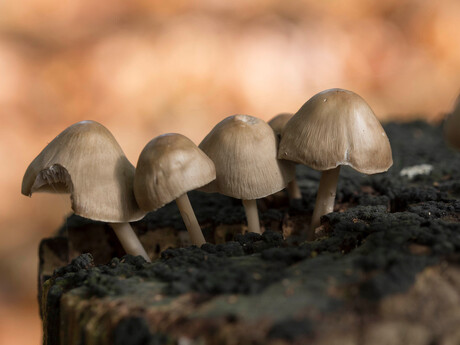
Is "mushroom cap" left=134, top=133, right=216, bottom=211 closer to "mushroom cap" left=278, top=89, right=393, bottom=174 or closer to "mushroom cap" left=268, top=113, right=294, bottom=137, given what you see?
"mushroom cap" left=278, top=89, right=393, bottom=174

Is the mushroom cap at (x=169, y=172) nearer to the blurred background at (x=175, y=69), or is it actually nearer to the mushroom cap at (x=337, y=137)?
the mushroom cap at (x=337, y=137)

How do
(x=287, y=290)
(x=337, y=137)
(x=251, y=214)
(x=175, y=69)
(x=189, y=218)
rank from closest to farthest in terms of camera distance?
(x=287, y=290)
(x=337, y=137)
(x=189, y=218)
(x=251, y=214)
(x=175, y=69)

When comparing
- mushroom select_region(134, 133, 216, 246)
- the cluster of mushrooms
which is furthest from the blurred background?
mushroom select_region(134, 133, 216, 246)

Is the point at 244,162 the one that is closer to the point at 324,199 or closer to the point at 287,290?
the point at 324,199

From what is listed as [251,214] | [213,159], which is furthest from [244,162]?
[251,214]

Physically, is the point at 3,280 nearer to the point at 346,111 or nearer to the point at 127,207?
the point at 127,207

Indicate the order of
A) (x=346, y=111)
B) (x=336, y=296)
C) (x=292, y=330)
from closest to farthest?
(x=292, y=330), (x=336, y=296), (x=346, y=111)

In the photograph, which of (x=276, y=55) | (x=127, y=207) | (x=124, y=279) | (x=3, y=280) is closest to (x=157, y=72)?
(x=276, y=55)
